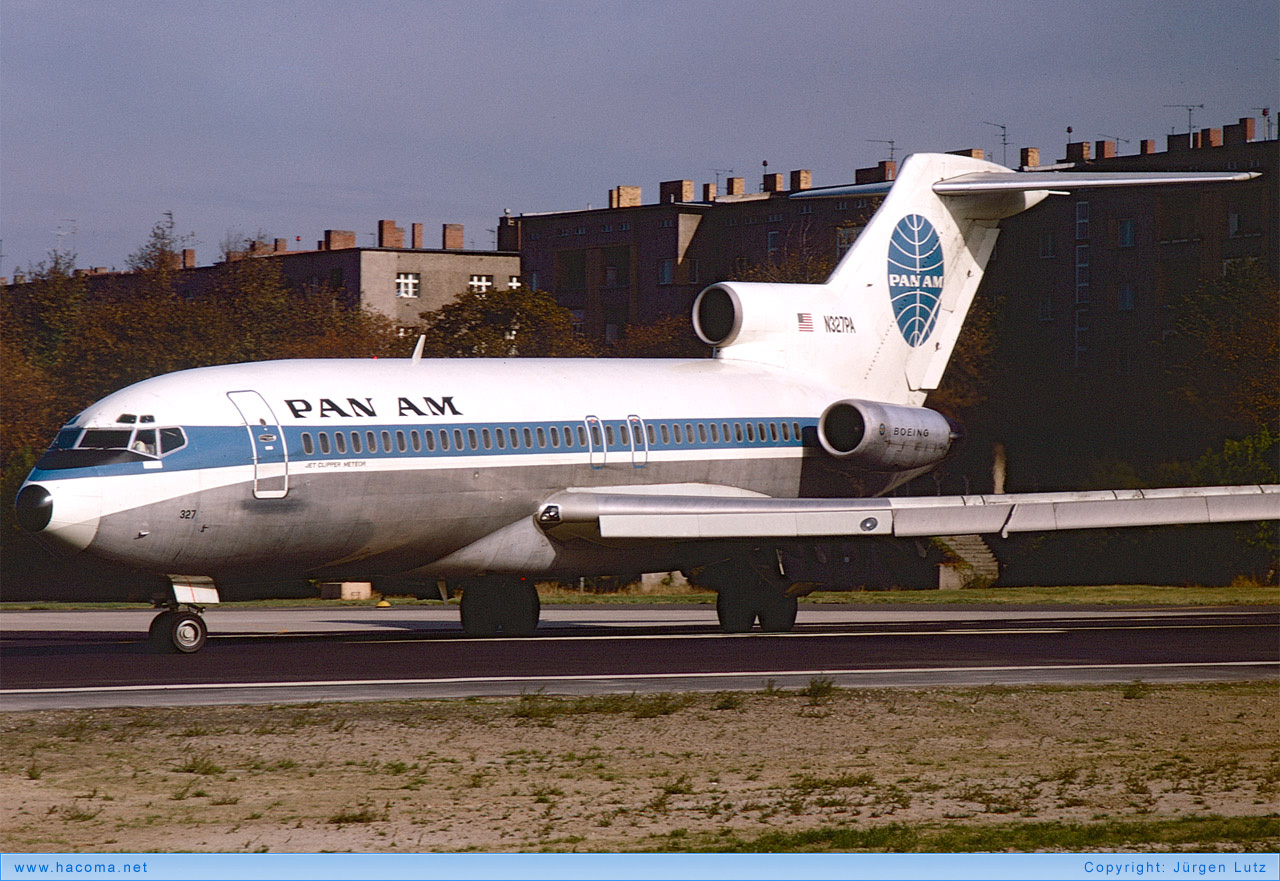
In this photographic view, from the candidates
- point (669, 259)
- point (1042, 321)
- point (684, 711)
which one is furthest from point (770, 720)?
point (669, 259)

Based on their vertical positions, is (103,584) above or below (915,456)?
below

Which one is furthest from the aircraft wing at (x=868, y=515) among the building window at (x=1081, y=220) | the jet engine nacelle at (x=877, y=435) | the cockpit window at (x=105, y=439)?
the building window at (x=1081, y=220)

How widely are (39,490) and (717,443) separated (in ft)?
41.4

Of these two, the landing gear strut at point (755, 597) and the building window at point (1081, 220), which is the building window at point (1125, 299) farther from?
the landing gear strut at point (755, 597)

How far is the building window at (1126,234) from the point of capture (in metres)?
91.7

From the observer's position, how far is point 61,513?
23484 millimetres

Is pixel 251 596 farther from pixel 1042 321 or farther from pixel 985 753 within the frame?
pixel 1042 321

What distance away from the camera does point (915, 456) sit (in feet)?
114

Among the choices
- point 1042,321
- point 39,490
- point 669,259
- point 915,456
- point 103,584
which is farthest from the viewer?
point 669,259

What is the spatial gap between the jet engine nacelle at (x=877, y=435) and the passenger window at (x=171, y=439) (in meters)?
13.6

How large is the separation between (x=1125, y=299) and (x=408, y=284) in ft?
155

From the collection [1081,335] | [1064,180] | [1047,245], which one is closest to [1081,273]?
[1047,245]

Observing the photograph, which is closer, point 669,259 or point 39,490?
point 39,490

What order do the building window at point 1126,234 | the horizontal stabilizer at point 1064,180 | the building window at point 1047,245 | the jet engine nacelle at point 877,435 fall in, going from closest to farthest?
the horizontal stabilizer at point 1064,180, the jet engine nacelle at point 877,435, the building window at point 1126,234, the building window at point 1047,245
